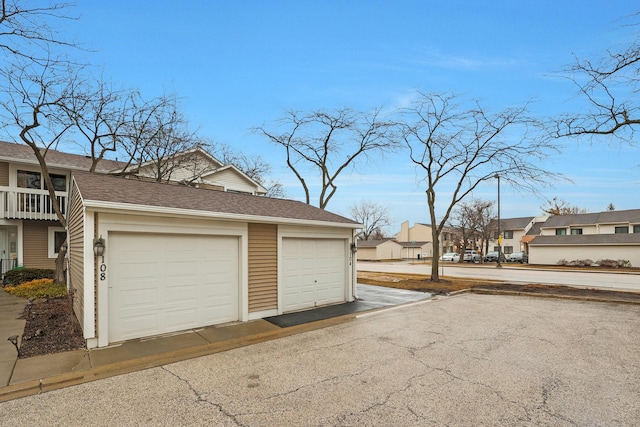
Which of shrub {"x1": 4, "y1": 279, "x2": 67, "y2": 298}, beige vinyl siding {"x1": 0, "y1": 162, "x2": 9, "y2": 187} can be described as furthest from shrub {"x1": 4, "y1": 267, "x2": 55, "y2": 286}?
beige vinyl siding {"x1": 0, "y1": 162, "x2": 9, "y2": 187}

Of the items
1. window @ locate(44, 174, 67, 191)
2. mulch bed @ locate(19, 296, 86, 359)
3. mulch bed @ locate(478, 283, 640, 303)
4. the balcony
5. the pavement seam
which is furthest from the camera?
window @ locate(44, 174, 67, 191)

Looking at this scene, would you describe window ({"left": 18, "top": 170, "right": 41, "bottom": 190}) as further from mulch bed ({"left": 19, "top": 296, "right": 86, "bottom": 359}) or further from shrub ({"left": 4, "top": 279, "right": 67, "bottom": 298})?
mulch bed ({"left": 19, "top": 296, "right": 86, "bottom": 359})

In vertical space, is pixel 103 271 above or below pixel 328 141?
below

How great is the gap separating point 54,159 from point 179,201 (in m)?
13.7

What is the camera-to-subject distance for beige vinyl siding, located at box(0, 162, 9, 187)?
14.8 metres

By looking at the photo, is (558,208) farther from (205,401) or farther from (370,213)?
(205,401)

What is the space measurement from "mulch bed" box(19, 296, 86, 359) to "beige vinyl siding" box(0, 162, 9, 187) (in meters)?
8.79

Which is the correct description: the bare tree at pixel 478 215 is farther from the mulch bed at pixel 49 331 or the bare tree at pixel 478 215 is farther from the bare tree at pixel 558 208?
the mulch bed at pixel 49 331

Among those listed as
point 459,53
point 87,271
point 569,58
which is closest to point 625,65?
point 569,58

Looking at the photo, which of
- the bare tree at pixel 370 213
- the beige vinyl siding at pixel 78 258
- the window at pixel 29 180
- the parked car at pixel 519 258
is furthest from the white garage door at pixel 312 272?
the bare tree at pixel 370 213

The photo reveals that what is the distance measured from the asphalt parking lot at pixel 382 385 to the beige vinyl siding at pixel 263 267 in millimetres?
1734

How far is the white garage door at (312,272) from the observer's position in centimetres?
940

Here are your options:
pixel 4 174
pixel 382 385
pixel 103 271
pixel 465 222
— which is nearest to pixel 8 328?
pixel 103 271

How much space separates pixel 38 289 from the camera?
11.6m
